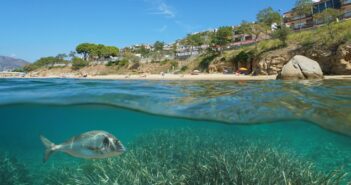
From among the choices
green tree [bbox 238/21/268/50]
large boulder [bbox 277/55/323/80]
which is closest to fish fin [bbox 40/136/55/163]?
large boulder [bbox 277/55/323/80]

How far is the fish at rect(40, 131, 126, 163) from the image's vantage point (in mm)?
5387

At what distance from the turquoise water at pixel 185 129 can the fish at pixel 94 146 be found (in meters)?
2.71

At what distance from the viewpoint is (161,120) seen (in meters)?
15.4

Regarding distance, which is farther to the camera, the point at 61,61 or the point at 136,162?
the point at 61,61

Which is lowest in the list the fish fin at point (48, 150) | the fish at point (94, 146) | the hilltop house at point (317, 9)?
the fish fin at point (48, 150)

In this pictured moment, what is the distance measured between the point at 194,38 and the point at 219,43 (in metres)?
18.8

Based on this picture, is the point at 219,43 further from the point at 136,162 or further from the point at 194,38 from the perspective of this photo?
the point at 136,162

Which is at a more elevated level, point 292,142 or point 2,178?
point 2,178

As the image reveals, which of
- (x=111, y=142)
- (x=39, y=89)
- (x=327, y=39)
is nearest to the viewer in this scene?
(x=111, y=142)

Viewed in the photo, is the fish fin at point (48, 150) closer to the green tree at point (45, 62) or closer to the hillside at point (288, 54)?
the hillside at point (288, 54)

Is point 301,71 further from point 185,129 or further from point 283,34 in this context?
point 283,34

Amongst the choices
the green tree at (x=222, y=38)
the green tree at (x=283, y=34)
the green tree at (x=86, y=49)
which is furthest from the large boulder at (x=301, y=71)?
the green tree at (x=86, y=49)

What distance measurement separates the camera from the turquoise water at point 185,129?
900cm

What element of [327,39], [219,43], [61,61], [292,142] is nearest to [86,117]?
[292,142]
